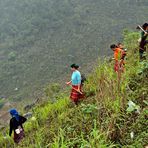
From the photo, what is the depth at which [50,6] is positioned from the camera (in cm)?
3988

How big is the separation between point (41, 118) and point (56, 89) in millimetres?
8374

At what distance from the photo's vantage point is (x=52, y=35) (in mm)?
35156

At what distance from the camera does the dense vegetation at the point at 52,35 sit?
1070 inches

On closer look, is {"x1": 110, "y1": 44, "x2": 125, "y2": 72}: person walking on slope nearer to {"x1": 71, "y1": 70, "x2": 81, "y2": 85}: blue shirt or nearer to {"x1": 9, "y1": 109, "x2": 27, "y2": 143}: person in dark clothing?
{"x1": 71, "y1": 70, "x2": 81, "y2": 85}: blue shirt

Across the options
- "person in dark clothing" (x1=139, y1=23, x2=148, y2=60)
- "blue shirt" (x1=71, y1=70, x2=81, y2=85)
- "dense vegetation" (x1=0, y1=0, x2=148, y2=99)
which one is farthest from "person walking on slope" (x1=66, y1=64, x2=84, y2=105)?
"dense vegetation" (x1=0, y1=0, x2=148, y2=99)

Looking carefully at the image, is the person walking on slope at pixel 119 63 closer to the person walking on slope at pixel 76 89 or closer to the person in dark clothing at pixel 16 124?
the person walking on slope at pixel 76 89

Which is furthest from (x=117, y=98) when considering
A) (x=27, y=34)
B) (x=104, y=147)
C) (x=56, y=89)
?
(x=27, y=34)

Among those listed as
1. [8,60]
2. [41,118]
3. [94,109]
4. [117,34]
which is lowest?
[8,60]

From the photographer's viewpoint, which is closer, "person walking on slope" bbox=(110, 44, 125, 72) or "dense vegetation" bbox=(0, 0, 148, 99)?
"person walking on slope" bbox=(110, 44, 125, 72)

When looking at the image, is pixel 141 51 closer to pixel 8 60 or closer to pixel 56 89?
pixel 56 89

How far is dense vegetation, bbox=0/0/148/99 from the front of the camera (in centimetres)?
2717

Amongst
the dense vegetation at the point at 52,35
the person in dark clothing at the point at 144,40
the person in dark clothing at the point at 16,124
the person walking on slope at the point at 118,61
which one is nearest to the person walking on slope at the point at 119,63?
the person walking on slope at the point at 118,61

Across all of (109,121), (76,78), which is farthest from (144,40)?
(109,121)

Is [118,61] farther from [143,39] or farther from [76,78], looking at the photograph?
[143,39]
